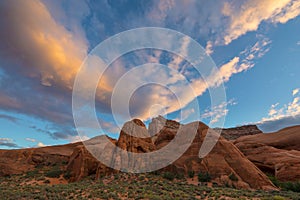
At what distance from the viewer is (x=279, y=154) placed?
30.8m

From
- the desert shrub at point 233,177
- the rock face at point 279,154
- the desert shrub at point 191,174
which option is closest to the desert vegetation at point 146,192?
the desert shrub at point 191,174

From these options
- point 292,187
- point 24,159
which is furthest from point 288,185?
point 24,159

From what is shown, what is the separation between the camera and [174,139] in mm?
36438

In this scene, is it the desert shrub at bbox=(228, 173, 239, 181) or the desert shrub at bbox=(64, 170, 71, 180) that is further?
the desert shrub at bbox=(64, 170, 71, 180)

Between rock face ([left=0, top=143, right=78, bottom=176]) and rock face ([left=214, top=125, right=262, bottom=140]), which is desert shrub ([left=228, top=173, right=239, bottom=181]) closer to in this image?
rock face ([left=0, top=143, right=78, bottom=176])

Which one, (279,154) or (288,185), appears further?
(279,154)

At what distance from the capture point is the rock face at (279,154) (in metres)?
26.6

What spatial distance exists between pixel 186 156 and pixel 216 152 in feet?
15.3

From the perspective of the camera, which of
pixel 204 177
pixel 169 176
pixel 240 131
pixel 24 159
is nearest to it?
pixel 204 177

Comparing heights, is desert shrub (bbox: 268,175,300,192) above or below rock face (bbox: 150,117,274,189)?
below

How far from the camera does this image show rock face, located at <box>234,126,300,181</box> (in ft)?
87.4

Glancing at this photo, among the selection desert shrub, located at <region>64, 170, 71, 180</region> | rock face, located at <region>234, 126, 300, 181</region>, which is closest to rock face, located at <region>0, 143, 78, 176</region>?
desert shrub, located at <region>64, 170, 71, 180</region>

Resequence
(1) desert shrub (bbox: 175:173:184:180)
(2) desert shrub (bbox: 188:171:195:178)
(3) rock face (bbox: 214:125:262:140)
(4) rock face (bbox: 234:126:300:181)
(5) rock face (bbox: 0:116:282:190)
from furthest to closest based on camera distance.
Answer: (3) rock face (bbox: 214:125:262:140) < (4) rock face (bbox: 234:126:300:181) < (2) desert shrub (bbox: 188:171:195:178) < (1) desert shrub (bbox: 175:173:184:180) < (5) rock face (bbox: 0:116:282:190)

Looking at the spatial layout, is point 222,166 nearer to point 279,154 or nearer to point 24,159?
point 279,154
